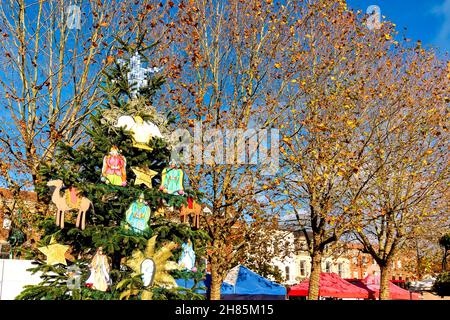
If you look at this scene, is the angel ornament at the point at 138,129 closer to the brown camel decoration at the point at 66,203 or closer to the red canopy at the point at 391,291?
the brown camel decoration at the point at 66,203

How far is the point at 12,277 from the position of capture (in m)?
9.59

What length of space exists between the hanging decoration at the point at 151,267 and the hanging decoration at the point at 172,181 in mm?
957

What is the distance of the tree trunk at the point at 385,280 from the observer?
19.4 m

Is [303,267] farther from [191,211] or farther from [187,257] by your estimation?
[187,257]

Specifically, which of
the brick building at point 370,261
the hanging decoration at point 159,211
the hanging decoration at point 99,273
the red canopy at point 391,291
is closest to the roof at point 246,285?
the brick building at point 370,261

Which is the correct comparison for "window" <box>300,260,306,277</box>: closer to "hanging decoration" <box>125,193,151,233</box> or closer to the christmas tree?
the christmas tree

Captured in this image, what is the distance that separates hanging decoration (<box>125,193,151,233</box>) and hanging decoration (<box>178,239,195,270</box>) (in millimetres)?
860

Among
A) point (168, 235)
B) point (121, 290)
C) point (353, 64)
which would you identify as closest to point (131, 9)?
point (353, 64)

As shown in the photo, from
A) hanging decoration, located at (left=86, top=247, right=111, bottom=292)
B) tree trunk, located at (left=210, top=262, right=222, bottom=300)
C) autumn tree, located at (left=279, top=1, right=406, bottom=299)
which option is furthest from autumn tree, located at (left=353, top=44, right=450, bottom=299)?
hanging decoration, located at (left=86, top=247, right=111, bottom=292)

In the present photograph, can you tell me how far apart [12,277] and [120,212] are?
11.5 ft

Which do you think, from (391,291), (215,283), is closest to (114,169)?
(215,283)
